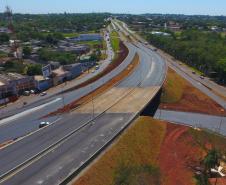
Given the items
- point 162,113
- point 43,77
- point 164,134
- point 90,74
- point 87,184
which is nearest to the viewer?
point 87,184

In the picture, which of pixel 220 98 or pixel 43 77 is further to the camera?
pixel 43 77

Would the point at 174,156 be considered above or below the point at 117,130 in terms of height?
below

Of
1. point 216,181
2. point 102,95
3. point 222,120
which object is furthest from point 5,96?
point 216,181

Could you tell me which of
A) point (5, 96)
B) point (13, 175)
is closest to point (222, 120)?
point (13, 175)

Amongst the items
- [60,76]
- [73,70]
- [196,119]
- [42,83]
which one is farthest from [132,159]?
[73,70]

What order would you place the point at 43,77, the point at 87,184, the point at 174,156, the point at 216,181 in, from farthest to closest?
the point at 43,77, the point at 174,156, the point at 216,181, the point at 87,184

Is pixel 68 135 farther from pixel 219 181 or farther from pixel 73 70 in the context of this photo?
pixel 73 70

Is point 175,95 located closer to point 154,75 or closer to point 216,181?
point 154,75

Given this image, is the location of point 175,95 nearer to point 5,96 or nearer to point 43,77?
point 43,77
